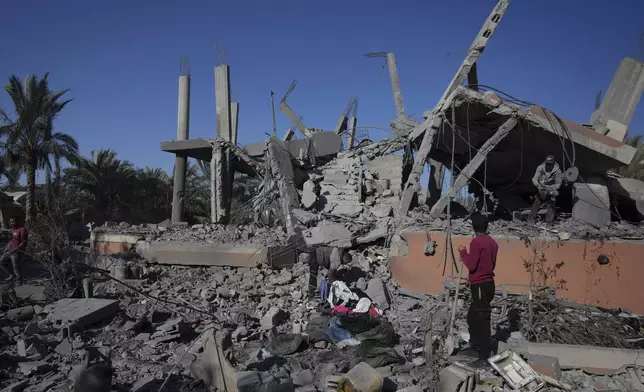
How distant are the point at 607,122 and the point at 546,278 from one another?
4.16 metres

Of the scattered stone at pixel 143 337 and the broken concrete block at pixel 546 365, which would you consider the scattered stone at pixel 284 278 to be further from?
the broken concrete block at pixel 546 365

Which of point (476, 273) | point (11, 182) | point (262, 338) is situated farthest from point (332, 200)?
point (11, 182)

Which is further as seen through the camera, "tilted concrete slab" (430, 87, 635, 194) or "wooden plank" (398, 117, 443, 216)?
"wooden plank" (398, 117, 443, 216)

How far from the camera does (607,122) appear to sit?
348 inches

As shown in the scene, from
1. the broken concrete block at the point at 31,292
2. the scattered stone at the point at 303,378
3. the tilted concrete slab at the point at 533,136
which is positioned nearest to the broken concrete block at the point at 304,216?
the tilted concrete slab at the point at 533,136

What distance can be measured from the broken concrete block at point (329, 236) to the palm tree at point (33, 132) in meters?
13.6

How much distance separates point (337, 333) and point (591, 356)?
10.1ft

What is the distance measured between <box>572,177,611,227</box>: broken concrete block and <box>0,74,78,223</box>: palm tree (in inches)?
735

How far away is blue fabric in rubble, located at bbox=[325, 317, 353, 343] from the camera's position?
19.2ft

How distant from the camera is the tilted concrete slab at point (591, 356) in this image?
439 centimetres

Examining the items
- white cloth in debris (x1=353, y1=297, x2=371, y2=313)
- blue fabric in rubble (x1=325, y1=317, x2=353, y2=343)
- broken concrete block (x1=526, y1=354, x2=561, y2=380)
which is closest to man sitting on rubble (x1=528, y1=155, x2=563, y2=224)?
white cloth in debris (x1=353, y1=297, x2=371, y2=313)

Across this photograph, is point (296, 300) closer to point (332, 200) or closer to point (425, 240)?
point (425, 240)

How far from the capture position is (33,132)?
17.3 meters

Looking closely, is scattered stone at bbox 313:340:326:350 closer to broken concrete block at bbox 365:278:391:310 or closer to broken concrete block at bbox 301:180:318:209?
broken concrete block at bbox 365:278:391:310
